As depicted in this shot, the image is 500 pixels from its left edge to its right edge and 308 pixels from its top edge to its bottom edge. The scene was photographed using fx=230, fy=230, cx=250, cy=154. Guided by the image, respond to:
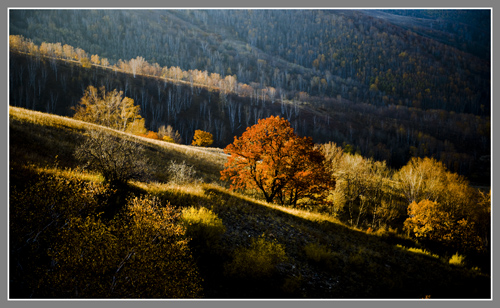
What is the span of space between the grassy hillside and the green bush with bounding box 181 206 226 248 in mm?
38

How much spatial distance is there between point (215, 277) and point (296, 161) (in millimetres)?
11614

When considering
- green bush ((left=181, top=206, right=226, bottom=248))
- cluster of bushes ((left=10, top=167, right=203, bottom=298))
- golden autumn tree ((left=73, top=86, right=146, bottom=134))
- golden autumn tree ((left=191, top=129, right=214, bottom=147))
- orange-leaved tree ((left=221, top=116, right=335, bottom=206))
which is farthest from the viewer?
golden autumn tree ((left=191, top=129, right=214, bottom=147))

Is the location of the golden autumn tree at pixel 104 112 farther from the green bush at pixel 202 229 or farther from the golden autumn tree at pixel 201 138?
the green bush at pixel 202 229

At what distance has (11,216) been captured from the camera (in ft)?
18.9

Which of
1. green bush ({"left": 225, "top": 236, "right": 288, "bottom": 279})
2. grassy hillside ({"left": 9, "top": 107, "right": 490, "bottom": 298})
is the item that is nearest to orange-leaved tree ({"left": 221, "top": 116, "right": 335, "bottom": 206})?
grassy hillside ({"left": 9, "top": 107, "right": 490, "bottom": 298})

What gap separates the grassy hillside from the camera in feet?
17.1

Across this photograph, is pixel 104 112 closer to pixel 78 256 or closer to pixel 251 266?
pixel 78 256

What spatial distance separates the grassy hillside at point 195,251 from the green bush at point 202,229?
38 millimetres

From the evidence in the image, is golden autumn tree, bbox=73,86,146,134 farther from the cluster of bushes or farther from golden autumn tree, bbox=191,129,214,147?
the cluster of bushes

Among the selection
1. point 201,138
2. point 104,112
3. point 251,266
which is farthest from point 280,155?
point 201,138

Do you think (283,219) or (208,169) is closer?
(283,219)

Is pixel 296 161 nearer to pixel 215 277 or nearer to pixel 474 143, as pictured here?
pixel 215 277

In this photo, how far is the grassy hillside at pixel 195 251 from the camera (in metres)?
5.23
